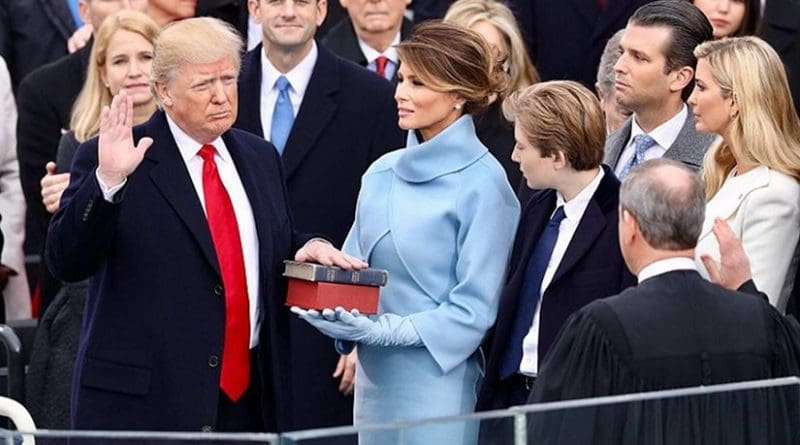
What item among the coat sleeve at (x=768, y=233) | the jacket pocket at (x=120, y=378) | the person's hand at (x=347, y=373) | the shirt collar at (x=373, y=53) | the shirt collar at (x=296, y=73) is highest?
the shirt collar at (x=373, y=53)

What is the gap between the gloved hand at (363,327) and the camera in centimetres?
600

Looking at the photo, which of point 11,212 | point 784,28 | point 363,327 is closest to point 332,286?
point 363,327

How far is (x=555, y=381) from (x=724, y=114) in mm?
1563

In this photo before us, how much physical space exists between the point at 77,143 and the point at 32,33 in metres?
2.10

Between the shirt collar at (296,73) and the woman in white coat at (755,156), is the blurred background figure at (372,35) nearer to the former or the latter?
the shirt collar at (296,73)

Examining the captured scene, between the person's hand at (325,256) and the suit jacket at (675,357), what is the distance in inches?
39.2

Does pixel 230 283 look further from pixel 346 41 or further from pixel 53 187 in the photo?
pixel 346 41

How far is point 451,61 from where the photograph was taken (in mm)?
6242

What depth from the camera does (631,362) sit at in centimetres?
511

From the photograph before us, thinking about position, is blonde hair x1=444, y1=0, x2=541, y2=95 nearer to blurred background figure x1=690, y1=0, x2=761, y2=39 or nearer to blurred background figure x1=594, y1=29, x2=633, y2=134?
blurred background figure x1=594, y1=29, x2=633, y2=134

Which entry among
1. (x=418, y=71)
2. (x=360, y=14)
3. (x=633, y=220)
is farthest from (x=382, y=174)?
(x=360, y=14)

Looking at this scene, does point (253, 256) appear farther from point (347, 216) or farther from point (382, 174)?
point (347, 216)

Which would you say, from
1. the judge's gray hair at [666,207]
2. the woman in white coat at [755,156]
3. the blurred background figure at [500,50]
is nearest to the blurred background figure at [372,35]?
the blurred background figure at [500,50]

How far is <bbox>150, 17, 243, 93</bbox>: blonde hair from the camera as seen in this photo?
6.05m
